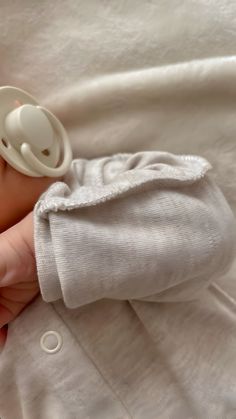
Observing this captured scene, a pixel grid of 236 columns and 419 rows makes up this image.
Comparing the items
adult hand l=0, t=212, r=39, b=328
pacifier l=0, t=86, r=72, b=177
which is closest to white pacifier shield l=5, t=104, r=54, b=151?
pacifier l=0, t=86, r=72, b=177

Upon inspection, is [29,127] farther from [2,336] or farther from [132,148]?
[2,336]

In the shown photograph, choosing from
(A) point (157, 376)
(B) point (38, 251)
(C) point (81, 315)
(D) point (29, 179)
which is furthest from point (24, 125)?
(A) point (157, 376)

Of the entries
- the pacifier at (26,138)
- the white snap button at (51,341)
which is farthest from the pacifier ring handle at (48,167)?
the white snap button at (51,341)

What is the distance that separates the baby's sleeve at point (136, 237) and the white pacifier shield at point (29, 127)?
8 centimetres

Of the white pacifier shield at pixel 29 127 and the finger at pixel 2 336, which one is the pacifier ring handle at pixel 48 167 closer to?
the white pacifier shield at pixel 29 127

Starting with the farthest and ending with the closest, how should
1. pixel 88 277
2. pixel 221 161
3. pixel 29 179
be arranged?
pixel 221 161 → pixel 29 179 → pixel 88 277

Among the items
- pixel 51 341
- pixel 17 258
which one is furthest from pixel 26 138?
pixel 51 341

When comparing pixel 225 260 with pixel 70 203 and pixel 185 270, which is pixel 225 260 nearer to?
pixel 185 270

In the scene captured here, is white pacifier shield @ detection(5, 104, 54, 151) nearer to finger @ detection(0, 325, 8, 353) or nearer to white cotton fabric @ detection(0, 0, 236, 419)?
white cotton fabric @ detection(0, 0, 236, 419)

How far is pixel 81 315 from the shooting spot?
75cm

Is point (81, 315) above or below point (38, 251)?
below

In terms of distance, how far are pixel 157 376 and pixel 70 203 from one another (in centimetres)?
33

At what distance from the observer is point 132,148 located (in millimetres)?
882

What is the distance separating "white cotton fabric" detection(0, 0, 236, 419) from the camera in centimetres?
75
